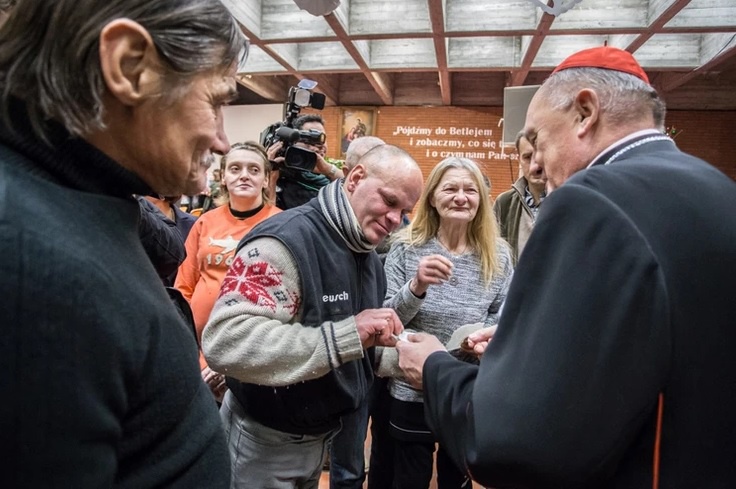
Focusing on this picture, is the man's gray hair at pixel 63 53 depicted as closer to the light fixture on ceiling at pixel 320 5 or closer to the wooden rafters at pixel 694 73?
the light fixture on ceiling at pixel 320 5

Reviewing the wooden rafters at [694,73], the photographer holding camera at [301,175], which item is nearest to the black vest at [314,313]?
the photographer holding camera at [301,175]

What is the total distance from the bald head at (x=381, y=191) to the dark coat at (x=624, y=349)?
2.51ft

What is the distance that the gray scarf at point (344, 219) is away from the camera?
4.85 feet

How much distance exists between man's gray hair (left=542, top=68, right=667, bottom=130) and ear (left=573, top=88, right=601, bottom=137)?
14 millimetres

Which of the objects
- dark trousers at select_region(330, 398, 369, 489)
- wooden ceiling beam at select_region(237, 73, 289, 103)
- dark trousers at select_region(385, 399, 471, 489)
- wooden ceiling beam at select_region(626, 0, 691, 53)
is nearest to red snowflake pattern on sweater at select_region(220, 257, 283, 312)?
dark trousers at select_region(330, 398, 369, 489)

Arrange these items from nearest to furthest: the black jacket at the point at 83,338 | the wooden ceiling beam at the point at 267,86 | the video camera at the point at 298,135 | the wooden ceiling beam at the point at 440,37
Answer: the black jacket at the point at 83,338 < the video camera at the point at 298,135 < the wooden ceiling beam at the point at 440,37 < the wooden ceiling beam at the point at 267,86

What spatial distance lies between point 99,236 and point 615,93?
3.11 feet

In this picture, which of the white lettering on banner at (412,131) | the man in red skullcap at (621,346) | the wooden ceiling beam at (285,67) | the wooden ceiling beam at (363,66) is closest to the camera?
the man in red skullcap at (621,346)

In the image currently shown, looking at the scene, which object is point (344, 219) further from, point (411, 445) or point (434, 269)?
point (411, 445)

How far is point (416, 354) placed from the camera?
1.18 metres

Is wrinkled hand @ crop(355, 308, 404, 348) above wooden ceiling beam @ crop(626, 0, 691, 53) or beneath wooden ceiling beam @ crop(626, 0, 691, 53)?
beneath

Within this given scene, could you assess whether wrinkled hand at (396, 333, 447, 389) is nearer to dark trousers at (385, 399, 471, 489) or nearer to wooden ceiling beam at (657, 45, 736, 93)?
dark trousers at (385, 399, 471, 489)

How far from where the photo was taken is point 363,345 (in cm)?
129

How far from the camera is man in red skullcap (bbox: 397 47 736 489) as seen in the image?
74cm
